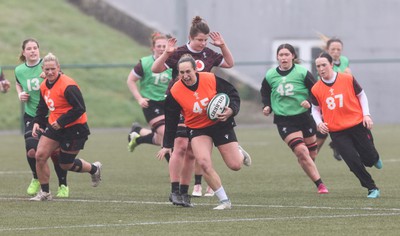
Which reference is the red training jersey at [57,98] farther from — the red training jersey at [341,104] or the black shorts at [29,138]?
the red training jersey at [341,104]

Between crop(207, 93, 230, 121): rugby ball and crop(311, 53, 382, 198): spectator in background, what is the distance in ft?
5.27

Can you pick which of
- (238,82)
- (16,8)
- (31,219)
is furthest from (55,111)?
(16,8)

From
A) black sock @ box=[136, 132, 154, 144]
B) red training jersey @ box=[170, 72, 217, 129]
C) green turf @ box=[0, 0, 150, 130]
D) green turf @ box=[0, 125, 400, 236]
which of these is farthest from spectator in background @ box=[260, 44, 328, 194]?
green turf @ box=[0, 0, 150, 130]

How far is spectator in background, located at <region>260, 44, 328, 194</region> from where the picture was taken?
12945 millimetres

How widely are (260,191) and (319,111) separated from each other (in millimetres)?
1322

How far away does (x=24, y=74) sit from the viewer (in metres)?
12.9

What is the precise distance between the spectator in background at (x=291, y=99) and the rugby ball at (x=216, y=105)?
2.10 metres

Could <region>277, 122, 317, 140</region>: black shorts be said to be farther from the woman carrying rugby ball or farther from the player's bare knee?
the player's bare knee

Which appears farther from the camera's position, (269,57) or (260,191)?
(269,57)

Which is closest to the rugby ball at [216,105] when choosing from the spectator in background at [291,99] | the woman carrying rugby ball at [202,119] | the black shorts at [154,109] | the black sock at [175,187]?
the woman carrying rugby ball at [202,119]

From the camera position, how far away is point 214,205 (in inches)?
451

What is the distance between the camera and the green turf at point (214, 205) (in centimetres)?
951

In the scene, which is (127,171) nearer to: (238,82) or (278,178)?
(278,178)

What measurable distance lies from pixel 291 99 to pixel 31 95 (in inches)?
118
